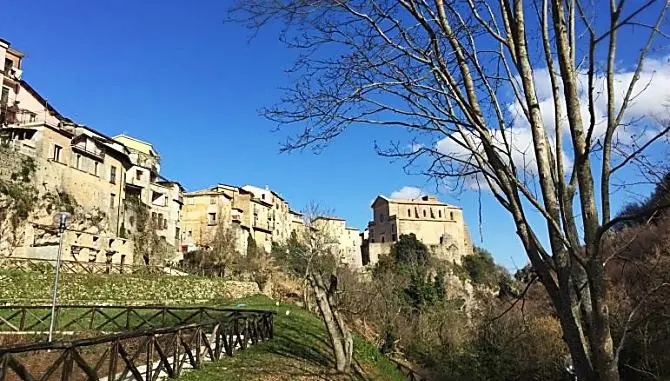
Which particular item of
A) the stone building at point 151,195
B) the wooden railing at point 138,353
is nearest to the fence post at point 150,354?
the wooden railing at point 138,353

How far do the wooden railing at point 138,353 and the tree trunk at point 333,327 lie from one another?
2.23 meters

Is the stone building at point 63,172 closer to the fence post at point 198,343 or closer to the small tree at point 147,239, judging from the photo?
the small tree at point 147,239

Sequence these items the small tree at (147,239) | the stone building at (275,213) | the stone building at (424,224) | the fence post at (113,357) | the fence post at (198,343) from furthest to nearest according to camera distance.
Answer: the stone building at (424,224) < the stone building at (275,213) < the small tree at (147,239) < the fence post at (198,343) < the fence post at (113,357)

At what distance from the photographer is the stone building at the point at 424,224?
2921 inches

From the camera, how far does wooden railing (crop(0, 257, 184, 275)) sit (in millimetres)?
24719

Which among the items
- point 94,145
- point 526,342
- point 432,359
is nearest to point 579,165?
point 526,342

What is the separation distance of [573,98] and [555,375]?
687 inches

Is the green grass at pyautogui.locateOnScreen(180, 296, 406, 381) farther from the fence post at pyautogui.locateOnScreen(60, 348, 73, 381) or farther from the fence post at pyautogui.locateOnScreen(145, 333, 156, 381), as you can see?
the fence post at pyautogui.locateOnScreen(60, 348, 73, 381)

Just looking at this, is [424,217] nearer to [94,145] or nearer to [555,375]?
[94,145]

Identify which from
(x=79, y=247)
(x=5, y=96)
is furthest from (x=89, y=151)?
(x=79, y=247)

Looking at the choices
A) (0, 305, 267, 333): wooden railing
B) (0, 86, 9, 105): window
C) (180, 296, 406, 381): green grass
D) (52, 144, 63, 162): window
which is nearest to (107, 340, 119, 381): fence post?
(180, 296, 406, 381): green grass

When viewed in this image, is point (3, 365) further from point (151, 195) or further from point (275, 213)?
point (275, 213)

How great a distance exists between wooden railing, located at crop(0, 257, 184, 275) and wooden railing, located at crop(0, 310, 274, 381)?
15.2 metres

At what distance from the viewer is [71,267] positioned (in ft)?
87.8
